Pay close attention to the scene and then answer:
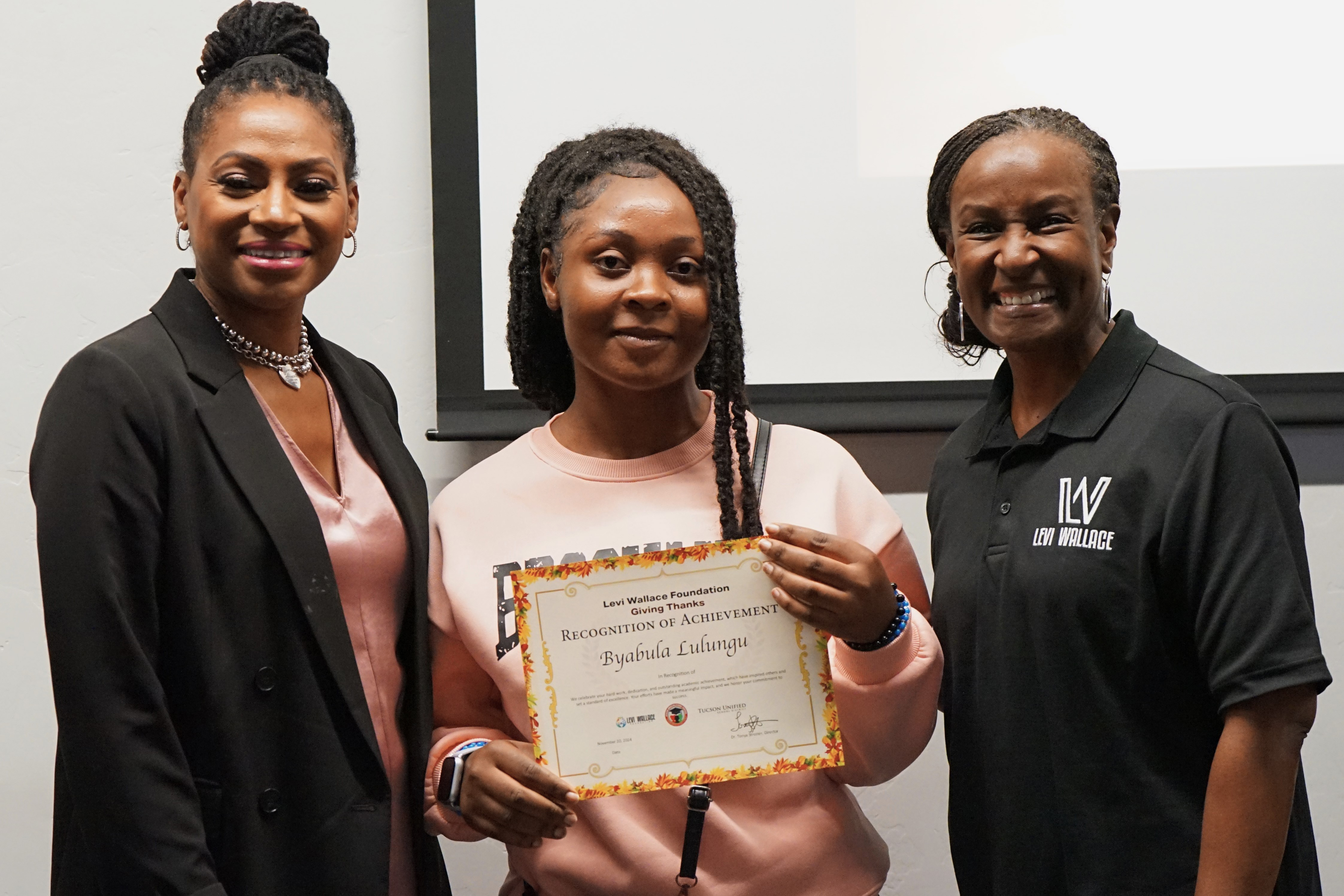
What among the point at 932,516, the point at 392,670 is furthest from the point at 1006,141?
the point at 392,670

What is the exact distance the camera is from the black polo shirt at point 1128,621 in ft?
4.27

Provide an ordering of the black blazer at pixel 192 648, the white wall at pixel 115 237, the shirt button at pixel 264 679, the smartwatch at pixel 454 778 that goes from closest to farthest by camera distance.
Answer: the black blazer at pixel 192 648
the shirt button at pixel 264 679
the smartwatch at pixel 454 778
the white wall at pixel 115 237

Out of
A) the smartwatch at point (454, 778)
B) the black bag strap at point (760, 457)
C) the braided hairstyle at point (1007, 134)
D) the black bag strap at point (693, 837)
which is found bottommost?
the black bag strap at point (693, 837)

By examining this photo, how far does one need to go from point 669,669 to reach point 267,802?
0.48 m

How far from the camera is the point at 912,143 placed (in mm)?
2227

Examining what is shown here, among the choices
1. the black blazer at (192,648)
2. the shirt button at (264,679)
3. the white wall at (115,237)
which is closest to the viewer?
the black blazer at (192,648)

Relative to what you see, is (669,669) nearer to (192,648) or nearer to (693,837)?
(693,837)

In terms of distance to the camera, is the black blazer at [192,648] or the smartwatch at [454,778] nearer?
the black blazer at [192,648]

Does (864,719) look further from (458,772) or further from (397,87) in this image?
(397,87)

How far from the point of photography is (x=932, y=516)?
5.64 feet

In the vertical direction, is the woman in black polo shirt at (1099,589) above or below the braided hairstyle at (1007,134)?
below

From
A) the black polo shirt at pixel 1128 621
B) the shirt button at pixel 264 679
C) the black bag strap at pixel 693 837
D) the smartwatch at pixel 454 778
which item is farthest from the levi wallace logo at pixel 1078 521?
the shirt button at pixel 264 679
